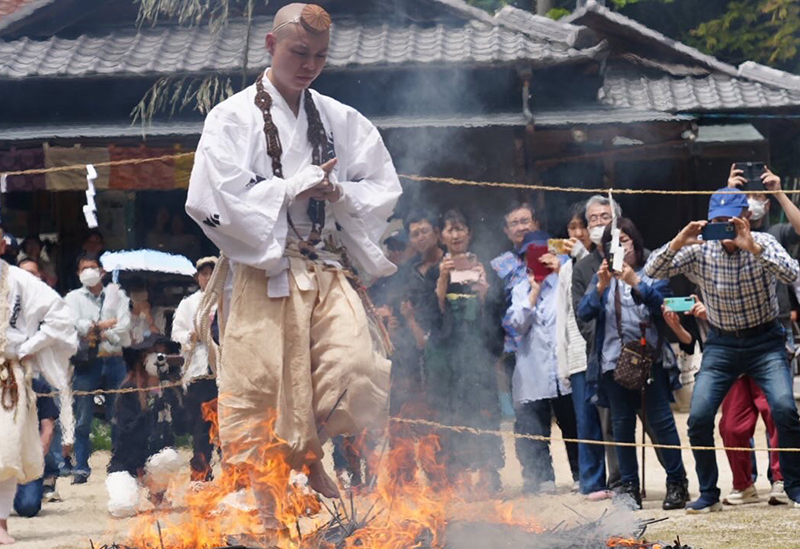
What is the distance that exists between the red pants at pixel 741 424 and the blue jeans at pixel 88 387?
17.9ft

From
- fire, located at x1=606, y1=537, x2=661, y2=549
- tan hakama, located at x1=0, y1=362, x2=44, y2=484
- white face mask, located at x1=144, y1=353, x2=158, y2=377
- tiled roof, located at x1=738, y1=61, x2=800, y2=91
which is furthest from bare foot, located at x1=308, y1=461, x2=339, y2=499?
tiled roof, located at x1=738, y1=61, x2=800, y2=91

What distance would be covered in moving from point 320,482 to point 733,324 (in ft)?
10.1

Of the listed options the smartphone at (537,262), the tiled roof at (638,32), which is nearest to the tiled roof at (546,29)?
the tiled roof at (638,32)

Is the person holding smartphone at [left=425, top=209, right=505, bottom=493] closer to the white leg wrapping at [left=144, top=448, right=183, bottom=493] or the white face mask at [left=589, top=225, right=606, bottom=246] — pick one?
the white face mask at [left=589, top=225, right=606, bottom=246]

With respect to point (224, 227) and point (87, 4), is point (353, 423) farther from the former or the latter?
point (87, 4)

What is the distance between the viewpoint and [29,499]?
30.5 ft

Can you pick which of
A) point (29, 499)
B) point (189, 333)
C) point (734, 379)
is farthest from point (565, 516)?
point (29, 499)

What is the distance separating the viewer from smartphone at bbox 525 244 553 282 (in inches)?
345

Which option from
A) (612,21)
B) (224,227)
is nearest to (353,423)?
(224,227)

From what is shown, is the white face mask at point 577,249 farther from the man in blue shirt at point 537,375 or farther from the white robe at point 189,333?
the white robe at point 189,333

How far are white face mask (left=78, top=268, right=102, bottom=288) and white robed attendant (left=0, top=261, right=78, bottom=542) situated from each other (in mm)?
2588

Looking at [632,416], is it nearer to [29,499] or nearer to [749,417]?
[749,417]

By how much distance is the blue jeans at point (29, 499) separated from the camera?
9.28 meters

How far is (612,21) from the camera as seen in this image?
13.7 metres
